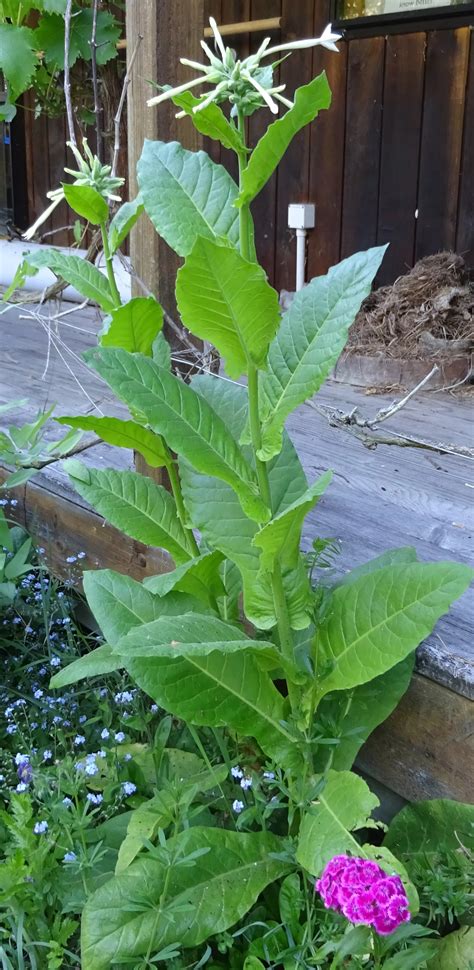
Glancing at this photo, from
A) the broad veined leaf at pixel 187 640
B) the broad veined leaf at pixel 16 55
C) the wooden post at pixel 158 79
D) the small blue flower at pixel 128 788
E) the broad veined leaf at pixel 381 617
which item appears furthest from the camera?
the broad veined leaf at pixel 16 55

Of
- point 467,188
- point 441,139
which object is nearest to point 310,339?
point 467,188

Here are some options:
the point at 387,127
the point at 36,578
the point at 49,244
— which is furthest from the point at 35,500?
the point at 49,244

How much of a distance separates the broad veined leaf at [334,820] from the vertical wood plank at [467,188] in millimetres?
2870

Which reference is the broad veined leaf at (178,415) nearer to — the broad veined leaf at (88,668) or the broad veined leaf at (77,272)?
the broad veined leaf at (77,272)

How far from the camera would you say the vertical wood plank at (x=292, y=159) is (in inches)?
160

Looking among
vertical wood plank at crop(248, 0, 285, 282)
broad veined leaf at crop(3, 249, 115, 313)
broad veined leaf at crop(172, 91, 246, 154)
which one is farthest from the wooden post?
vertical wood plank at crop(248, 0, 285, 282)

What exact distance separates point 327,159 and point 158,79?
8.86 ft

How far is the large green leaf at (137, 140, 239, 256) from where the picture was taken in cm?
108

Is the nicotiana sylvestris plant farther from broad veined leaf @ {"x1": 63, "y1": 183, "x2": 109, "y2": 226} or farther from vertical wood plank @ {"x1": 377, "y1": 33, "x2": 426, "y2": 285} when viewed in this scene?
vertical wood plank @ {"x1": 377, "y1": 33, "x2": 426, "y2": 285}

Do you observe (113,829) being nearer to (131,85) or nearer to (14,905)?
(14,905)

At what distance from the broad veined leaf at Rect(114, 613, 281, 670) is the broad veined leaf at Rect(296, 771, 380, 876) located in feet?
0.59

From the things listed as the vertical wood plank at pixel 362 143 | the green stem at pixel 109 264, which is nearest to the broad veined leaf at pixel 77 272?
the green stem at pixel 109 264

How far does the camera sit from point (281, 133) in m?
0.96

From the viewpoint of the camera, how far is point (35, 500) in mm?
2312
